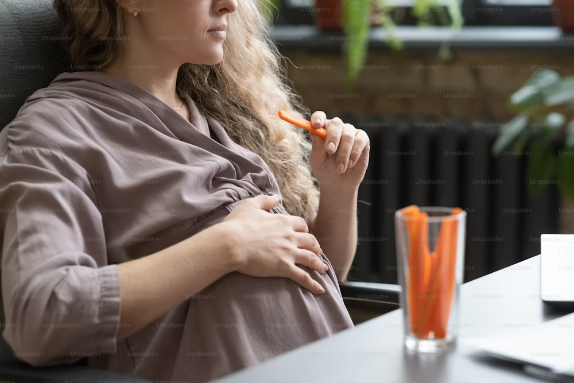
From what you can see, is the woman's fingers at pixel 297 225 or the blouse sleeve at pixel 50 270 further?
the woman's fingers at pixel 297 225

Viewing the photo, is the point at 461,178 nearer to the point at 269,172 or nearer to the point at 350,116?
the point at 350,116

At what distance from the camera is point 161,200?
1.14m

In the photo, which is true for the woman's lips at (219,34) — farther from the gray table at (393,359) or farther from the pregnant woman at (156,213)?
the gray table at (393,359)

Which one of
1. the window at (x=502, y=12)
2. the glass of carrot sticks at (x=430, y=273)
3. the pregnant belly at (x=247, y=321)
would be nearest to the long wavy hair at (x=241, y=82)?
the pregnant belly at (x=247, y=321)

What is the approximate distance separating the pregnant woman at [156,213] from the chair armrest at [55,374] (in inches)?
0.9

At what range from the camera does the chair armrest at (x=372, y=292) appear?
4.22 ft

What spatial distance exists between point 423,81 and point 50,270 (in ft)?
6.30

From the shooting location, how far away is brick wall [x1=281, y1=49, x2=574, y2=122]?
256 centimetres

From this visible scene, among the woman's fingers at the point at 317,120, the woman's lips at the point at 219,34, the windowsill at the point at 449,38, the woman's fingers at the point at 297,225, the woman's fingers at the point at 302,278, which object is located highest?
the woman's lips at the point at 219,34

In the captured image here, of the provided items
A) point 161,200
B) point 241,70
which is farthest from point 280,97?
point 161,200

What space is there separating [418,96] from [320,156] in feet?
4.49

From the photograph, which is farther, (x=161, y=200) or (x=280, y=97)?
(x=280, y=97)

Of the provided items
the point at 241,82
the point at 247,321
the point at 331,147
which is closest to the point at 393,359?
the point at 247,321

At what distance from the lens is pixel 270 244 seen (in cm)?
112
